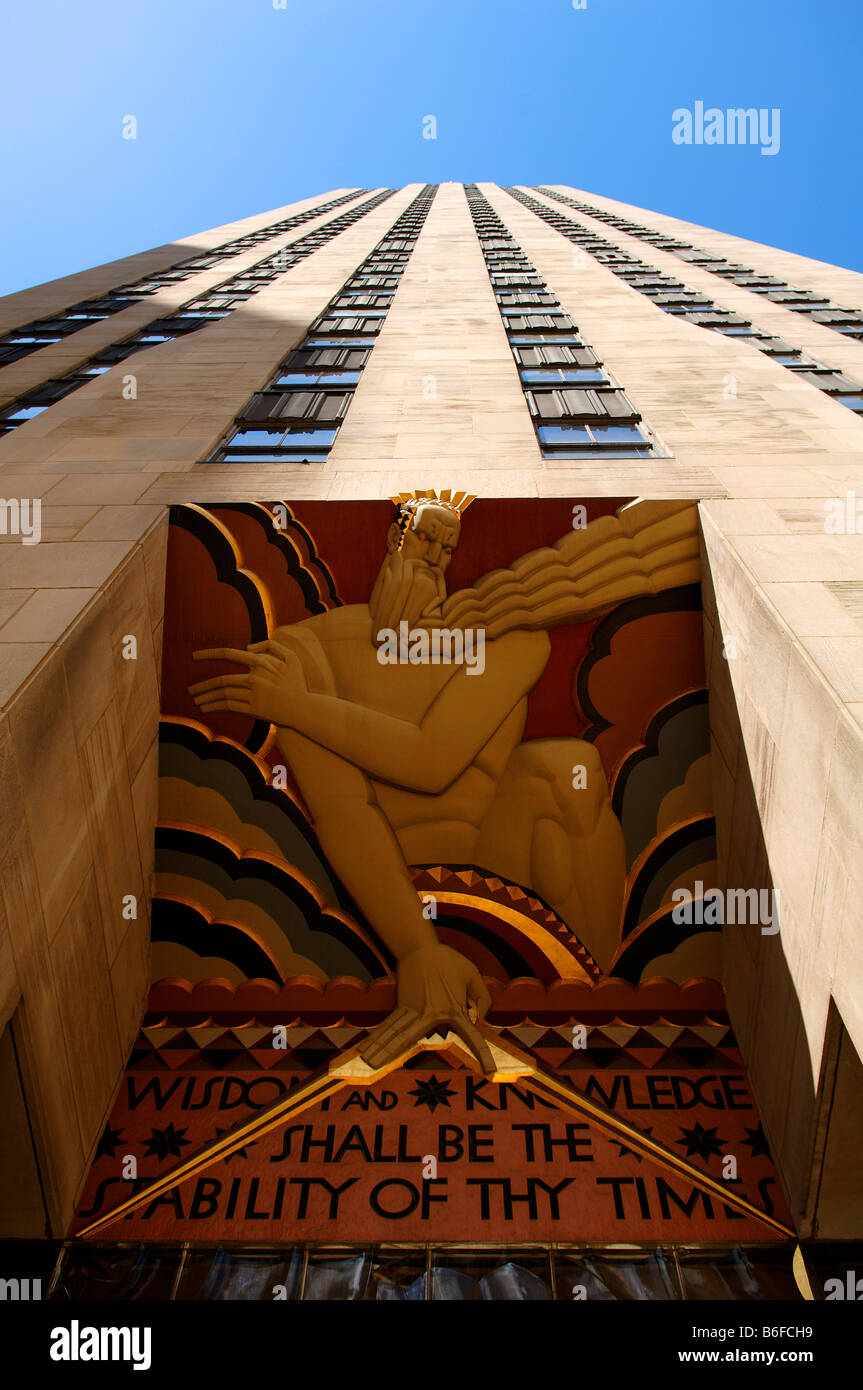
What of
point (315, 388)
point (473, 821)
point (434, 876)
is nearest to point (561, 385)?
point (315, 388)

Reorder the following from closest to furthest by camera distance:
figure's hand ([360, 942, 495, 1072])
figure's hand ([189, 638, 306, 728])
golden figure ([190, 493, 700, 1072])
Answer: figure's hand ([360, 942, 495, 1072]) → golden figure ([190, 493, 700, 1072]) → figure's hand ([189, 638, 306, 728])

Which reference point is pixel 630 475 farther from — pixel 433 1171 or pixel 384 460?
pixel 433 1171

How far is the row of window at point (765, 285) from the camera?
23625 mm

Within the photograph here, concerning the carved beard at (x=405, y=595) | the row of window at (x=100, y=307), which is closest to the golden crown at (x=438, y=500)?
the carved beard at (x=405, y=595)

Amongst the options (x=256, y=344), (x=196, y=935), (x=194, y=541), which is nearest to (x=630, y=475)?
(x=194, y=541)

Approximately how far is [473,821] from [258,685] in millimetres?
2705

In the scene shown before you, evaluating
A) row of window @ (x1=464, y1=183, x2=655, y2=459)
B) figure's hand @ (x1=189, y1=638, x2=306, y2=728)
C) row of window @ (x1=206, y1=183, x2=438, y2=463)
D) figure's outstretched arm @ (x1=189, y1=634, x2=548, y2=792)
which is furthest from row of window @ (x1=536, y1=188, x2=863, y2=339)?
figure's hand @ (x1=189, y1=638, x2=306, y2=728)

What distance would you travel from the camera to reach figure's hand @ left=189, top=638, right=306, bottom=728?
10.1m

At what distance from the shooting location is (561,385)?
16.9 m

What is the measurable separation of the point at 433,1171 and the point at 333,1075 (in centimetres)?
129

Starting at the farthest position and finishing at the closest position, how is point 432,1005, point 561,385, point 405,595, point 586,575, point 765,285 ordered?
1. point 765,285
2. point 561,385
3. point 586,575
4. point 405,595
5. point 432,1005

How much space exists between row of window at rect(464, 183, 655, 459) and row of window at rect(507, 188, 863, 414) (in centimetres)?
322

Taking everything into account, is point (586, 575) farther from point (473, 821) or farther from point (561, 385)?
point (561, 385)

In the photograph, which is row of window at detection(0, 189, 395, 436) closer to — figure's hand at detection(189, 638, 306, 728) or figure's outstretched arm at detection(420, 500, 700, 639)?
figure's hand at detection(189, 638, 306, 728)
